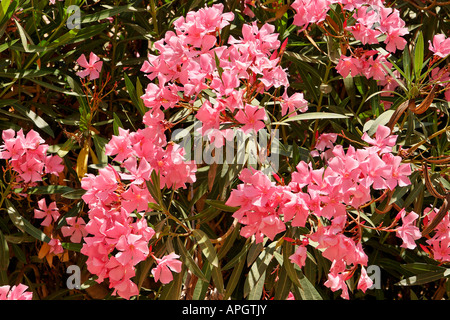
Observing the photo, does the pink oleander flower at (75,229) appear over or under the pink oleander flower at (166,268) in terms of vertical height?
under

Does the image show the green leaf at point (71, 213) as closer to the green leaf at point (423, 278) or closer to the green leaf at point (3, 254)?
the green leaf at point (3, 254)

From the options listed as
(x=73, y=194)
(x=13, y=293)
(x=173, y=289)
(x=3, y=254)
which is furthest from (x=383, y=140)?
(x=3, y=254)

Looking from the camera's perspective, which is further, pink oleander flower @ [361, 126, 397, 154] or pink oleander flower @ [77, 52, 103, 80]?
pink oleander flower @ [77, 52, 103, 80]

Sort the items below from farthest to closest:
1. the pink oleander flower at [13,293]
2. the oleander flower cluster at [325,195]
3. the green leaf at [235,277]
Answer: the green leaf at [235,277], the pink oleander flower at [13,293], the oleander flower cluster at [325,195]

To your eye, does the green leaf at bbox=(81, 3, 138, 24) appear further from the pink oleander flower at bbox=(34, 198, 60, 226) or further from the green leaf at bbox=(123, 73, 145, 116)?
the pink oleander flower at bbox=(34, 198, 60, 226)

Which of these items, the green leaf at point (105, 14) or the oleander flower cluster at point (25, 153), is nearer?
the oleander flower cluster at point (25, 153)

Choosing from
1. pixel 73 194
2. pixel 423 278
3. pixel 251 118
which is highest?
pixel 251 118

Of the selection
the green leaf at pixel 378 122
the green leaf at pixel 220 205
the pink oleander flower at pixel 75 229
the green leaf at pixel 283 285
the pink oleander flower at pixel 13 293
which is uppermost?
the green leaf at pixel 378 122

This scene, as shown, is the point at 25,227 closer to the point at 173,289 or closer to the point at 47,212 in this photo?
the point at 47,212

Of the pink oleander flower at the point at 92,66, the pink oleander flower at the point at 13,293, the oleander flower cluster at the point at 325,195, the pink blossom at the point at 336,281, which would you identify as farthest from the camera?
the pink oleander flower at the point at 92,66

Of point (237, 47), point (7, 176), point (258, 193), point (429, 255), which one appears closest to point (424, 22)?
point (429, 255)

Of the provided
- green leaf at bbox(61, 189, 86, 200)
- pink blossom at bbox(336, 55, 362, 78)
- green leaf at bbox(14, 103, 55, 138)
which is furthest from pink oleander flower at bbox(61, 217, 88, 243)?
pink blossom at bbox(336, 55, 362, 78)

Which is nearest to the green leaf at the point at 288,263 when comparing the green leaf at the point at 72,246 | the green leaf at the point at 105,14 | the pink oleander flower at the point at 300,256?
the pink oleander flower at the point at 300,256
